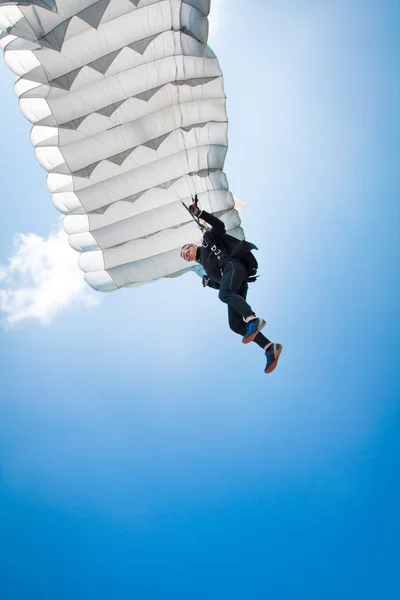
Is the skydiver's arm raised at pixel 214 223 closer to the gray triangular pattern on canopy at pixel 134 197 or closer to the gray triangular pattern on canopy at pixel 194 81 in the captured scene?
the gray triangular pattern on canopy at pixel 134 197

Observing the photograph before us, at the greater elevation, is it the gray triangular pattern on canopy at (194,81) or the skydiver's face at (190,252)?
the gray triangular pattern on canopy at (194,81)

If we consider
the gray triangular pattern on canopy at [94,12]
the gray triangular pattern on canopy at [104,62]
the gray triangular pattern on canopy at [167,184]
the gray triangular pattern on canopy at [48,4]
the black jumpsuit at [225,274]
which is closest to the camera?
the gray triangular pattern on canopy at [48,4]

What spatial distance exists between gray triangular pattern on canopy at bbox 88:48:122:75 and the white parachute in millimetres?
14

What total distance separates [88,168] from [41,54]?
195 cm

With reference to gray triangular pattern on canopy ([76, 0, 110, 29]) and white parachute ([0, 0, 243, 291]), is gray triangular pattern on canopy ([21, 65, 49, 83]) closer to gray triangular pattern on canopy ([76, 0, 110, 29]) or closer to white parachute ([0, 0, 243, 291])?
white parachute ([0, 0, 243, 291])

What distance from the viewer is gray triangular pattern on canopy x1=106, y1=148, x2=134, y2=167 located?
8141mm

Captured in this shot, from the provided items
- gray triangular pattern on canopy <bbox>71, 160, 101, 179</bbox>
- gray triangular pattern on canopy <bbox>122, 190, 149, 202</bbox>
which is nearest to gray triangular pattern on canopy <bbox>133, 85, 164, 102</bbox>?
gray triangular pattern on canopy <bbox>71, 160, 101, 179</bbox>

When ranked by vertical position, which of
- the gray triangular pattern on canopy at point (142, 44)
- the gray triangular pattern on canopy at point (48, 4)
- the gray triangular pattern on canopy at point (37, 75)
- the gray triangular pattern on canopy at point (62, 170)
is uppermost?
the gray triangular pattern on canopy at point (142, 44)

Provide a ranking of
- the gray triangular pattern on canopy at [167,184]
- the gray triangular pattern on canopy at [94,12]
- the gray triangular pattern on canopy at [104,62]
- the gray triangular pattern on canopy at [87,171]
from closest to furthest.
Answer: the gray triangular pattern on canopy at [94,12], the gray triangular pattern on canopy at [104,62], the gray triangular pattern on canopy at [87,171], the gray triangular pattern on canopy at [167,184]

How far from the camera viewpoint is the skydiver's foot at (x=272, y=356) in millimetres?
6348

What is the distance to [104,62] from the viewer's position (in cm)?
693

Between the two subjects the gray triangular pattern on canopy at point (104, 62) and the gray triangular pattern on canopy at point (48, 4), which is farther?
the gray triangular pattern on canopy at point (104, 62)

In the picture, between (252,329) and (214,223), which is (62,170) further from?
(252,329)

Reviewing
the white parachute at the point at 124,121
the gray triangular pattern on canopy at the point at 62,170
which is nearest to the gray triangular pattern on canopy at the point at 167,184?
the white parachute at the point at 124,121
